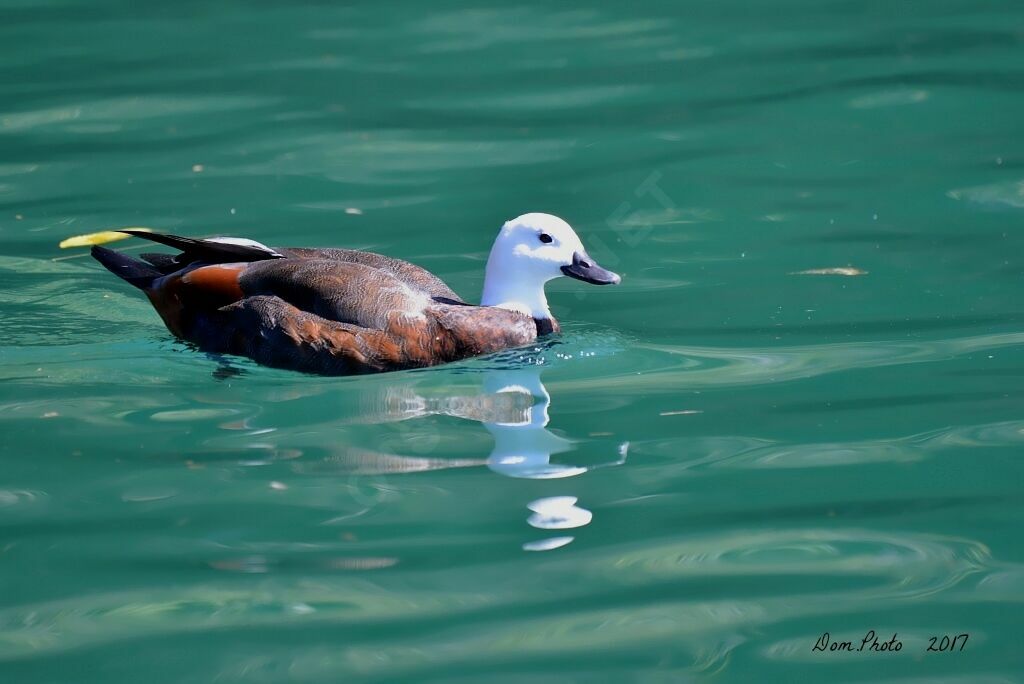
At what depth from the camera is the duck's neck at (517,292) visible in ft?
26.3

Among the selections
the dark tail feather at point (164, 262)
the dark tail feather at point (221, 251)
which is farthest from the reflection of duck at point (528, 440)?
the dark tail feather at point (164, 262)

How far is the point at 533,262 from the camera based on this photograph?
26.3ft

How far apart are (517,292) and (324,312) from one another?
108 centimetres

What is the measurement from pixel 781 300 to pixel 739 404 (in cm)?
186

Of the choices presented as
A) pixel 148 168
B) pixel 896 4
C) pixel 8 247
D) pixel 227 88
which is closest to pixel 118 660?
pixel 8 247

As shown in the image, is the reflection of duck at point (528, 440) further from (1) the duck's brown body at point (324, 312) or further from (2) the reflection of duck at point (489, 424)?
(1) the duck's brown body at point (324, 312)

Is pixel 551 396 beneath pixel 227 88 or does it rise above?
beneath

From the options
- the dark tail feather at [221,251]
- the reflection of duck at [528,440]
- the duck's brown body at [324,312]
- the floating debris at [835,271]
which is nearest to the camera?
the reflection of duck at [528,440]

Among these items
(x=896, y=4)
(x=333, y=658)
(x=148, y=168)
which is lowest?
(x=333, y=658)

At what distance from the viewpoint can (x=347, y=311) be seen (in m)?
7.55

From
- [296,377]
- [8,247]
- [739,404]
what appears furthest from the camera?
[8,247]

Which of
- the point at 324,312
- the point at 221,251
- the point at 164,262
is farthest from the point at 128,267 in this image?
the point at 324,312

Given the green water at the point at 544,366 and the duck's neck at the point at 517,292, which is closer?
the green water at the point at 544,366

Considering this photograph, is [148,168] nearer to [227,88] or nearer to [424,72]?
[227,88]
